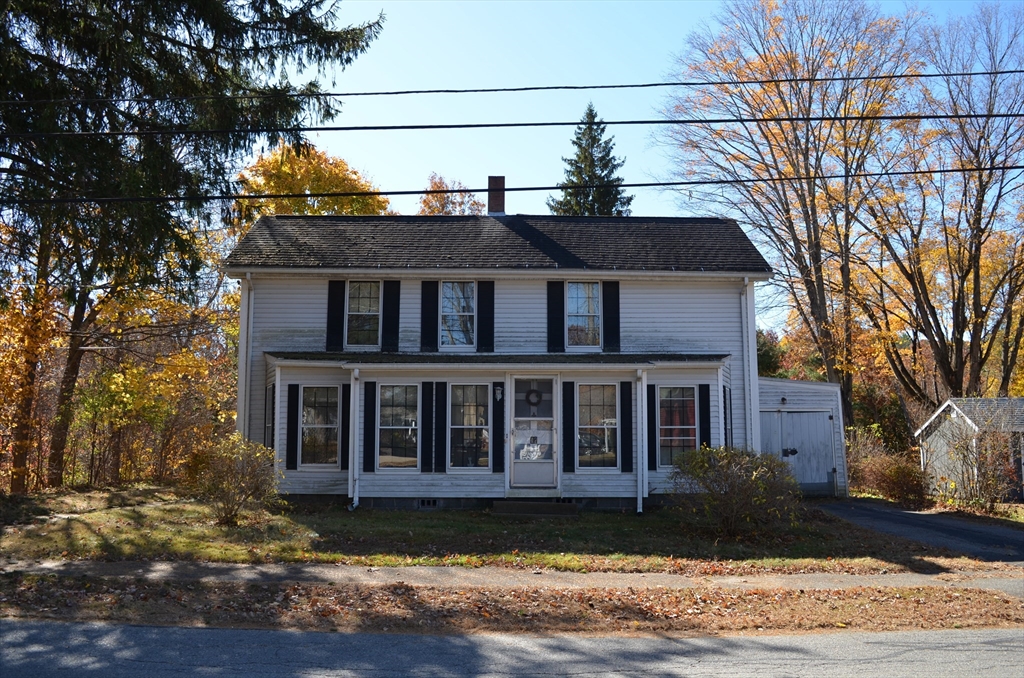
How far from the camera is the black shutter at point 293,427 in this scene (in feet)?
60.9

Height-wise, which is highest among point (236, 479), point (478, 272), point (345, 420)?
point (478, 272)

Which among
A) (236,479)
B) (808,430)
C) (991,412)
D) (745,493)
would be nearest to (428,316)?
(236,479)

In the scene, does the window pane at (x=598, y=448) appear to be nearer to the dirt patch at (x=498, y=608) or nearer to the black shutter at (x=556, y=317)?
the black shutter at (x=556, y=317)

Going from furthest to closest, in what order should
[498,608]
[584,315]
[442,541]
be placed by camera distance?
[584,315]
[442,541]
[498,608]

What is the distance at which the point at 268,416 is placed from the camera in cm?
1914

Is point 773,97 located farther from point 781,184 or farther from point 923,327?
point 923,327

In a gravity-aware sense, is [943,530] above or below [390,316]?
below

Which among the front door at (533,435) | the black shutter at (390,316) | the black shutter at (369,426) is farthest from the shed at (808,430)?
the black shutter at (369,426)

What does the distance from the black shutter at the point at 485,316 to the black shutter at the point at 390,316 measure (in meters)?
1.90

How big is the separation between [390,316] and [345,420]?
105 inches

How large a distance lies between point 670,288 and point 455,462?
660 cm

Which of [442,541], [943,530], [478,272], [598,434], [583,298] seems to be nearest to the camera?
[442,541]

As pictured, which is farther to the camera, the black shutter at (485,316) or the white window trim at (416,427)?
the black shutter at (485,316)

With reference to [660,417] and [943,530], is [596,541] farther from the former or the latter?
[943,530]
